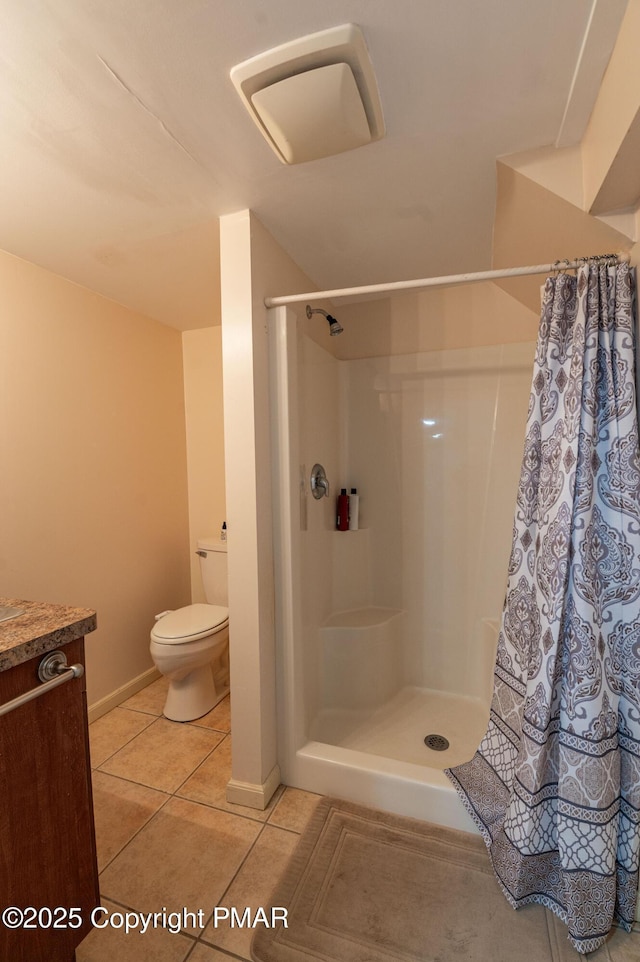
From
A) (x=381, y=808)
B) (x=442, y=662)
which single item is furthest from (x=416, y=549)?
(x=381, y=808)

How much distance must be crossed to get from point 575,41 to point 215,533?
8.02ft

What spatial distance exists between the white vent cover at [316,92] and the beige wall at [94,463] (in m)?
1.33

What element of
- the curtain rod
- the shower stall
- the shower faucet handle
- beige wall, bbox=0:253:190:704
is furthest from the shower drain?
the curtain rod

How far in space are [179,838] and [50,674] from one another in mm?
915

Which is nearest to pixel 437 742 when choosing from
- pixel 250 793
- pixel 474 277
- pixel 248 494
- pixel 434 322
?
pixel 250 793

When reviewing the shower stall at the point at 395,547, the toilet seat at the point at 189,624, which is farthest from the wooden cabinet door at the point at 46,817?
the toilet seat at the point at 189,624

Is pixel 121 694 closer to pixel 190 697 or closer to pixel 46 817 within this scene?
pixel 190 697

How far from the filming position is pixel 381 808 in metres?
1.41

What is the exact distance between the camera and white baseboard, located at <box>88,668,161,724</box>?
1981mm

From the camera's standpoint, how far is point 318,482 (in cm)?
188

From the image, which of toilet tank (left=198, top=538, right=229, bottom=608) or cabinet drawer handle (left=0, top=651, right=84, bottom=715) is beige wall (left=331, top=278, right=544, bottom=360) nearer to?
toilet tank (left=198, top=538, right=229, bottom=608)

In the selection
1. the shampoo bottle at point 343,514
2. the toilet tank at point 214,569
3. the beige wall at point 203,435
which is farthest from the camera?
the beige wall at point 203,435

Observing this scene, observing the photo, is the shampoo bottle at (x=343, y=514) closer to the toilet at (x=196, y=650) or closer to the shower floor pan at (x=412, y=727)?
the toilet at (x=196, y=650)

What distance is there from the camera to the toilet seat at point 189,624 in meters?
1.83
